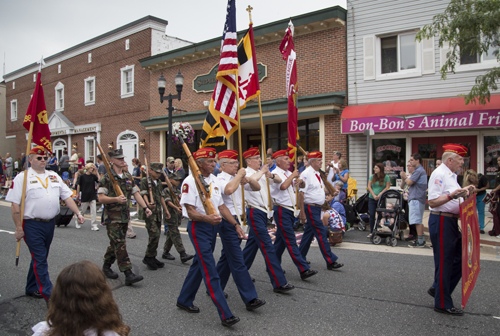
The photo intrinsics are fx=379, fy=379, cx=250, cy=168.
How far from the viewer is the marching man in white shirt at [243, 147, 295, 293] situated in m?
5.22

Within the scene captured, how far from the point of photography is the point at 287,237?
5777 millimetres

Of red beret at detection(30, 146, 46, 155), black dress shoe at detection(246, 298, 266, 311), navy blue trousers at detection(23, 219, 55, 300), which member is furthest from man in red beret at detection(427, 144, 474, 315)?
red beret at detection(30, 146, 46, 155)

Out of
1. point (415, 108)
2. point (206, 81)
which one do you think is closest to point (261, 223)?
point (415, 108)

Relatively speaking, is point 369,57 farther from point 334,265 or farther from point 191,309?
point 191,309

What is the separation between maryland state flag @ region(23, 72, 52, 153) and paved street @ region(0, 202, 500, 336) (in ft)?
7.20

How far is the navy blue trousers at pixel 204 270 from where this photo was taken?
13.7 feet

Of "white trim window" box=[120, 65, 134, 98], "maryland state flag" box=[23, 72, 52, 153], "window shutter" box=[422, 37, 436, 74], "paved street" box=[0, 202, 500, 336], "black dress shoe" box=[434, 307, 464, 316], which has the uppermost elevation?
"white trim window" box=[120, 65, 134, 98]

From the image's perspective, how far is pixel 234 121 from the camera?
19.0ft

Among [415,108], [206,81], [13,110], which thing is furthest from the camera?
[13,110]

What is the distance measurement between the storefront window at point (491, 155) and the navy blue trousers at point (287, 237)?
354 inches

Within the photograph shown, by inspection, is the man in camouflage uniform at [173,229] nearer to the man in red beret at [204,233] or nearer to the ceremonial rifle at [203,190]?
the man in red beret at [204,233]

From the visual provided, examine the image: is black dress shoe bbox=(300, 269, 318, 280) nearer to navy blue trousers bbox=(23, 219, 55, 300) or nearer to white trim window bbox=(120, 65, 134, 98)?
navy blue trousers bbox=(23, 219, 55, 300)

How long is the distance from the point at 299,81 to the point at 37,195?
11.9 meters

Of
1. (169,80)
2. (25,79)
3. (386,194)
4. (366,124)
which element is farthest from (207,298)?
(25,79)
